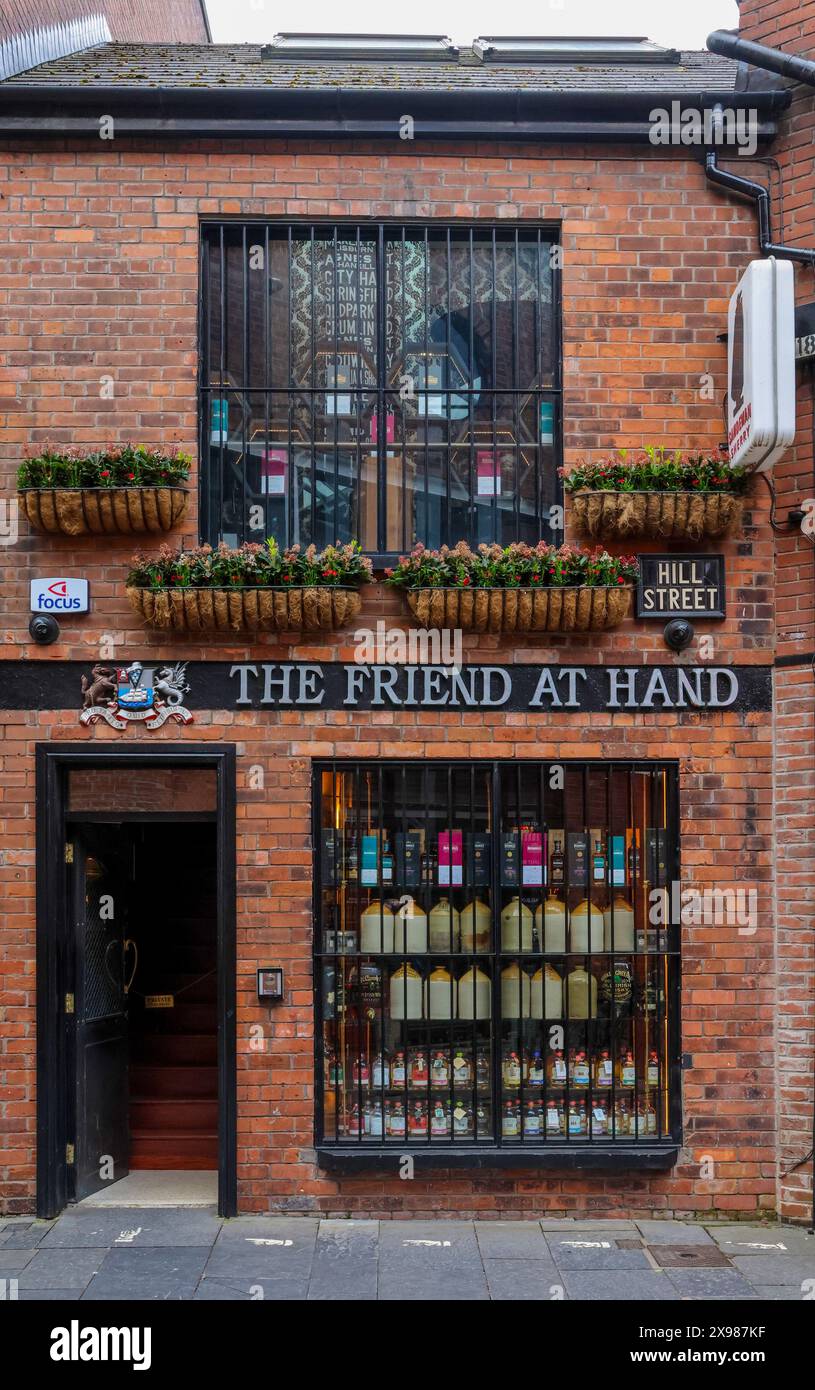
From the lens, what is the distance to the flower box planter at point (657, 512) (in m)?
7.00

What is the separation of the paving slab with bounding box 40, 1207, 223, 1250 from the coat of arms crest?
2.93 metres

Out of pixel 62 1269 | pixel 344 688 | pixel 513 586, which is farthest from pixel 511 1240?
pixel 513 586

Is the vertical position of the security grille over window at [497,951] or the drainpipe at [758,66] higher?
the drainpipe at [758,66]

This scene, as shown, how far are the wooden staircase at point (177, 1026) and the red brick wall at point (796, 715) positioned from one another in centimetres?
387

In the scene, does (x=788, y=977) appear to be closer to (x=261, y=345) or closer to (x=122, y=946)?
(x=122, y=946)

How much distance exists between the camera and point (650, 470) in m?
7.04

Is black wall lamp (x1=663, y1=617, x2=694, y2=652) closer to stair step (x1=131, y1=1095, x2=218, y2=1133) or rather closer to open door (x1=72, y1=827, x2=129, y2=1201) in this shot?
open door (x1=72, y1=827, x2=129, y2=1201)

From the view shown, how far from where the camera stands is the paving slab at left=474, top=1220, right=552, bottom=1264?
641cm

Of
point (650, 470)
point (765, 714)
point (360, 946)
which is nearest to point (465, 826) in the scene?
point (360, 946)

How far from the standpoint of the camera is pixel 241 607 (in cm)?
695

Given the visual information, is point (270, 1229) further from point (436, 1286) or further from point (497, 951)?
point (497, 951)

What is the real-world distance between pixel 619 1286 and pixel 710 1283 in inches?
19.0

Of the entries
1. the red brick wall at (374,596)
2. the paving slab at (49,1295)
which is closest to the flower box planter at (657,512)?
the red brick wall at (374,596)

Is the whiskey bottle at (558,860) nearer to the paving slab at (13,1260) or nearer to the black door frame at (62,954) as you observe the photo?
the black door frame at (62,954)
